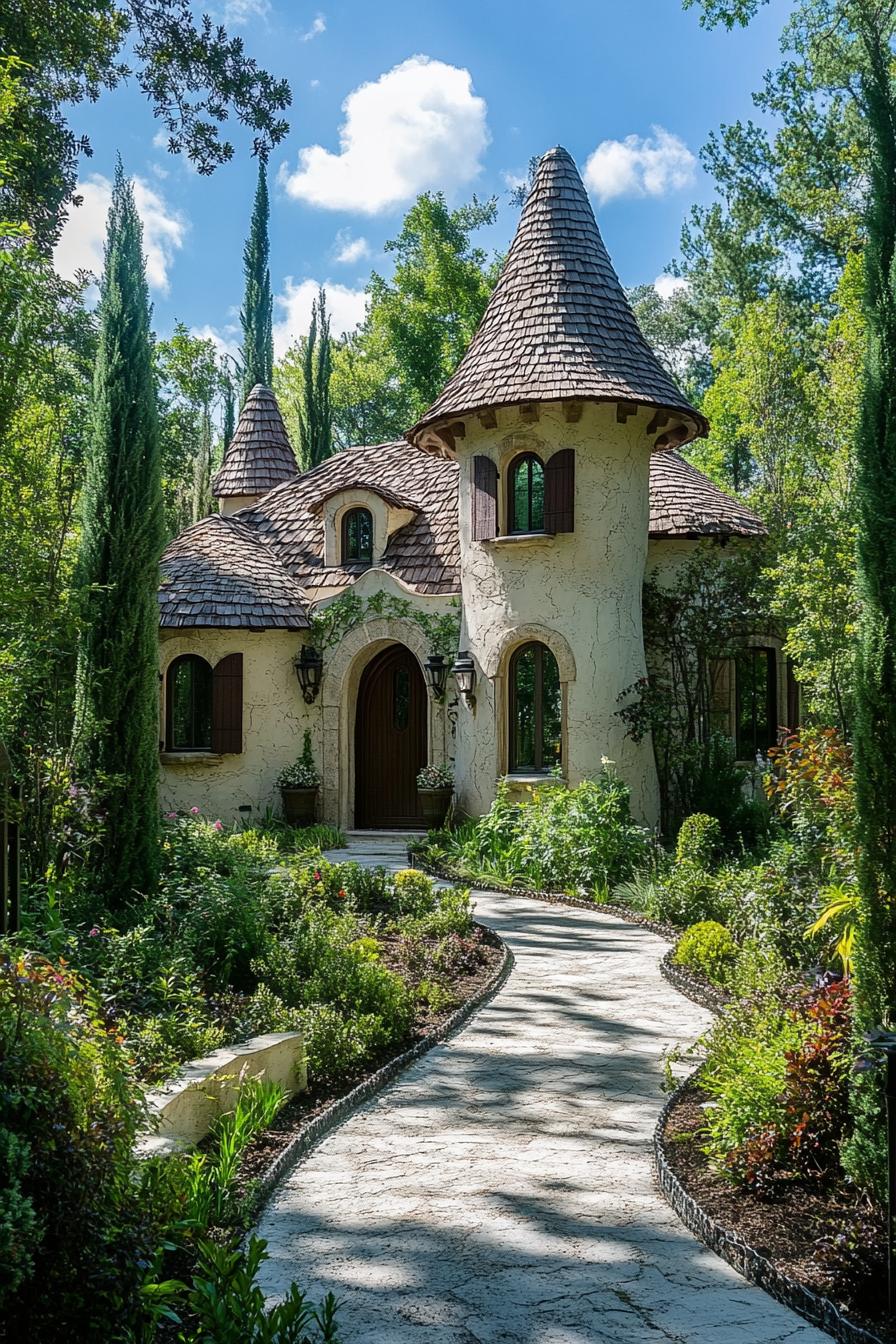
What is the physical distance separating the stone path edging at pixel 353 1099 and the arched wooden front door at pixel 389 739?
9.25 m

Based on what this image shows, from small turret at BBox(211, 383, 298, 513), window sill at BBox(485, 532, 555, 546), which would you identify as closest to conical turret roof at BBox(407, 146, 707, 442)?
window sill at BBox(485, 532, 555, 546)

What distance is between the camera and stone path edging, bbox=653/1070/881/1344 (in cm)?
336

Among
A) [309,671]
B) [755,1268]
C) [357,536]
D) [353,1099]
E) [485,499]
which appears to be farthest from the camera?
[357,536]

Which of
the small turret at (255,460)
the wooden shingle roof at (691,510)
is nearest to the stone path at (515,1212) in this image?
the wooden shingle roof at (691,510)

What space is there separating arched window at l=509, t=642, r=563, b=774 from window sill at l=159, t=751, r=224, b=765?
4537 millimetres

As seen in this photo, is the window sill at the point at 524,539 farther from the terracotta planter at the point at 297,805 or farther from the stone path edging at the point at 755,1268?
the stone path edging at the point at 755,1268

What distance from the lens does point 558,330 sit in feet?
49.0

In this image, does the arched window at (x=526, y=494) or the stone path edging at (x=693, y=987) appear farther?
the arched window at (x=526, y=494)

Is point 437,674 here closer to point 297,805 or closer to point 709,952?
point 297,805

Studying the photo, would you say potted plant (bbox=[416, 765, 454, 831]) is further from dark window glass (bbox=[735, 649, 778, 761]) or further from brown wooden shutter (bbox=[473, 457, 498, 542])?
dark window glass (bbox=[735, 649, 778, 761])

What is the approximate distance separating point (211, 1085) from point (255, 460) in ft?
59.9

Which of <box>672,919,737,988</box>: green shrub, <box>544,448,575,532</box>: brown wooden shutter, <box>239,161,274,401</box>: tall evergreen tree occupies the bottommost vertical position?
<box>672,919,737,988</box>: green shrub

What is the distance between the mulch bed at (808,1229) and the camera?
3578 mm

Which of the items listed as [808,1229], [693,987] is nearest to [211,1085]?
[808,1229]
